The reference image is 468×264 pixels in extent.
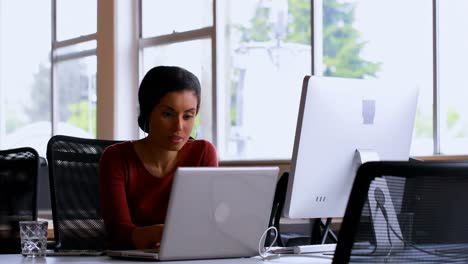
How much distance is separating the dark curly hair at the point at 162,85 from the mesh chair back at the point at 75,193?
1.80 feet

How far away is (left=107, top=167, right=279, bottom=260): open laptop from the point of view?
1874 millimetres

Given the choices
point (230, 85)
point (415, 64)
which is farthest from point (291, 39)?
point (415, 64)

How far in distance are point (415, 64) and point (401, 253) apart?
4389 millimetres

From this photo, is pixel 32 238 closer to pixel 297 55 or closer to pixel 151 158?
pixel 151 158

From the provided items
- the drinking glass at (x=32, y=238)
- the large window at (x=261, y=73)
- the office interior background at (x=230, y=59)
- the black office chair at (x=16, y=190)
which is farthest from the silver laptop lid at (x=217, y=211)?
the large window at (x=261, y=73)

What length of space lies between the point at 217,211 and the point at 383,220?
75 centimetres

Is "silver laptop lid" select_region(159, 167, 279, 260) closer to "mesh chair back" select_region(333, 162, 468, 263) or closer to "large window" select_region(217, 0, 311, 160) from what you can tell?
"mesh chair back" select_region(333, 162, 468, 263)

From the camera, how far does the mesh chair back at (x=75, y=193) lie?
9.45ft

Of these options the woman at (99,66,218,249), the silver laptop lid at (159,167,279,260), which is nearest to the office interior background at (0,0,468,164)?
the woman at (99,66,218,249)

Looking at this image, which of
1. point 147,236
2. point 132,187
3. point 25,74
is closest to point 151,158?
point 132,187

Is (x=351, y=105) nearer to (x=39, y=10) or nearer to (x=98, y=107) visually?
(x=98, y=107)

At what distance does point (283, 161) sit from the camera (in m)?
6.04

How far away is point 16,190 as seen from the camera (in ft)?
10.0

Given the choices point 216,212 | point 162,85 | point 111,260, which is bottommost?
point 111,260
